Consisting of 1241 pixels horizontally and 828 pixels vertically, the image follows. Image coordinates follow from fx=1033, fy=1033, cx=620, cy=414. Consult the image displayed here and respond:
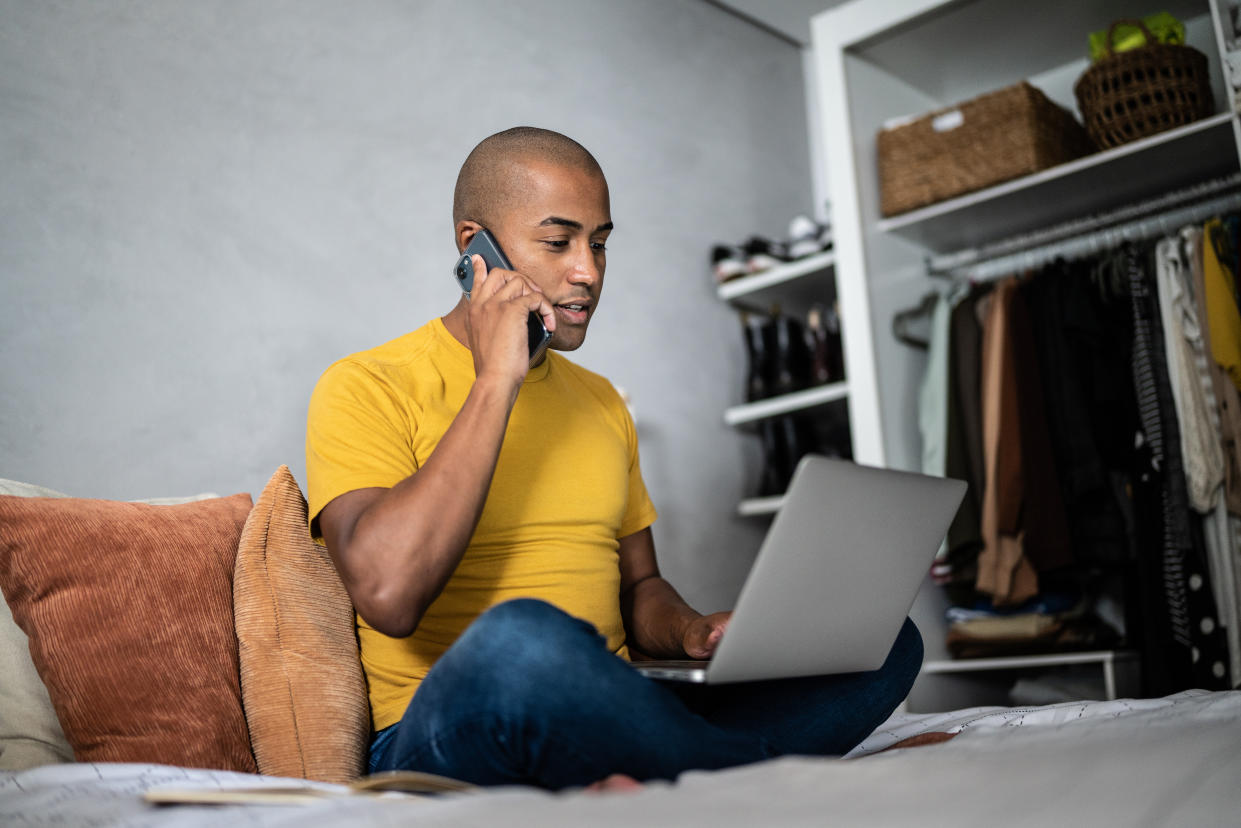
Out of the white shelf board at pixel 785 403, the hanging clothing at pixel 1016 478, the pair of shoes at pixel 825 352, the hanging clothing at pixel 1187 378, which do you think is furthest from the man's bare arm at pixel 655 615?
the pair of shoes at pixel 825 352

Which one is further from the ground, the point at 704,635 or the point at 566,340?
the point at 566,340

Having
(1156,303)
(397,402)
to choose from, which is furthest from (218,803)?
(1156,303)

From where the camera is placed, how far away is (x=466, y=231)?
1385 millimetres

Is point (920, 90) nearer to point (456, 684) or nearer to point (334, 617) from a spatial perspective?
point (334, 617)

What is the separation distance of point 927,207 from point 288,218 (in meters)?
1.60

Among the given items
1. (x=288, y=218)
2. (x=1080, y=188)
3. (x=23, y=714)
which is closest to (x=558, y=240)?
(x=23, y=714)

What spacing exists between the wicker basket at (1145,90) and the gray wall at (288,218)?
3.72 ft

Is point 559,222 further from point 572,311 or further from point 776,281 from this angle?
point 776,281

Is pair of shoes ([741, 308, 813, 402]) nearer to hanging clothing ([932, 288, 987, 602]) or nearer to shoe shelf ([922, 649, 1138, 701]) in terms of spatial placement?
hanging clothing ([932, 288, 987, 602])

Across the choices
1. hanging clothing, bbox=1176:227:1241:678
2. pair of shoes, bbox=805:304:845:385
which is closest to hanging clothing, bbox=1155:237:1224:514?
hanging clothing, bbox=1176:227:1241:678

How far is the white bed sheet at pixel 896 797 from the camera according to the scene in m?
0.59

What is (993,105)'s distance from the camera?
255 centimetres

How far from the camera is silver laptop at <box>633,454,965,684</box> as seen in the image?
0.85 metres

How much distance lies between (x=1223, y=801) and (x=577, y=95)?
2.49 m
